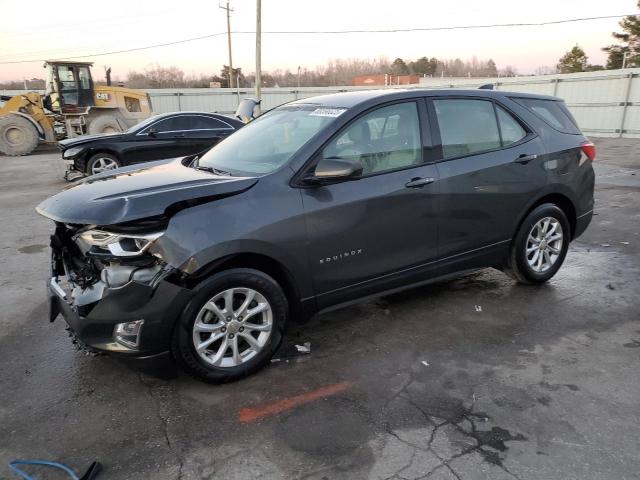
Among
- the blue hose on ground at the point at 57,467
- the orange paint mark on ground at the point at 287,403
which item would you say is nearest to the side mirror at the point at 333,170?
the orange paint mark on ground at the point at 287,403

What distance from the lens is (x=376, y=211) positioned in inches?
145

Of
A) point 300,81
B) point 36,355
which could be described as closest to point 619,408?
point 36,355

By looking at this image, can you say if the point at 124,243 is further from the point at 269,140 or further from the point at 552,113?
the point at 552,113

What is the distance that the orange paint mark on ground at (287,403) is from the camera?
9.70 feet

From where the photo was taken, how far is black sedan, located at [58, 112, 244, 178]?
10625 millimetres

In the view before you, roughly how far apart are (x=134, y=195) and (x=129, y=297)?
2.01 ft

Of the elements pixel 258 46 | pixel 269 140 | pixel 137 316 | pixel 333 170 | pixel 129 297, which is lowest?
pixel 137 316

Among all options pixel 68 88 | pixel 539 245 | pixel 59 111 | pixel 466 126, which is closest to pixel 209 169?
pixel 466 126

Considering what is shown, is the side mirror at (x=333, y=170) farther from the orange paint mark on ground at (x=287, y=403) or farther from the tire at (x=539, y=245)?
the tire at (x=539, y=245)

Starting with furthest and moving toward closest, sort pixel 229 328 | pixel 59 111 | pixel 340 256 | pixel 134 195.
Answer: pixel 59 111 < pixel 340 256 < pixel 229 328 < pixel 134 195

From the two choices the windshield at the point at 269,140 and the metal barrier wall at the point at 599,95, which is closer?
the windshield at the point at 269,140

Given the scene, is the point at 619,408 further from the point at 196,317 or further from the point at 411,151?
the point at 196,317

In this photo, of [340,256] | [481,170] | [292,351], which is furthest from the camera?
[481,170]

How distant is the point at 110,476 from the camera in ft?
8.20
